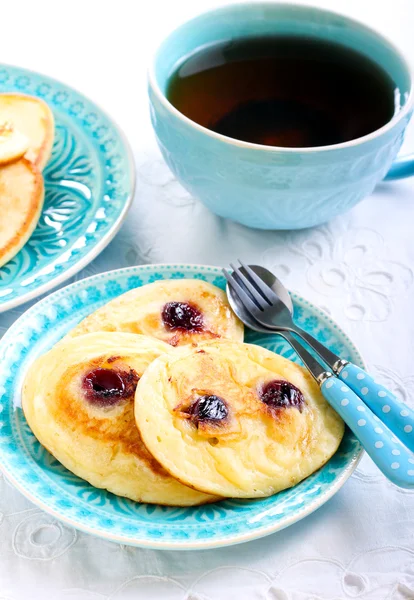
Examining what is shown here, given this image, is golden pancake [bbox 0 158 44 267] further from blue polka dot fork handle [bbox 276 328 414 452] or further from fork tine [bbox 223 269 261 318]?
blue polka dot fork handle [bbox 276 328 414 452]

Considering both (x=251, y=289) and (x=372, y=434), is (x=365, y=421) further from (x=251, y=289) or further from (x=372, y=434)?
(x=251, y=289)

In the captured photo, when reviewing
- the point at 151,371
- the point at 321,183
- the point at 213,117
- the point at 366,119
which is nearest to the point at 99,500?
the point at 151,371

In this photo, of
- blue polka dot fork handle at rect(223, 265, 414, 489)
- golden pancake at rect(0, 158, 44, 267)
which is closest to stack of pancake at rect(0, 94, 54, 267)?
golden pancake at rect(0, 158, 44, 267)

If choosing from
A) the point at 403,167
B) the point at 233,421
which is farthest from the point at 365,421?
the point at 403,167

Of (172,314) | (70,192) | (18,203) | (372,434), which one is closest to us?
(372,434)

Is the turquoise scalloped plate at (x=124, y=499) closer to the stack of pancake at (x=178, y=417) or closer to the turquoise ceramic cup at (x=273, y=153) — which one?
the stack of pancake at (x=178, y=417)

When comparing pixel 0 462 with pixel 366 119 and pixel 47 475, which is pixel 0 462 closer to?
pixel 47 475
